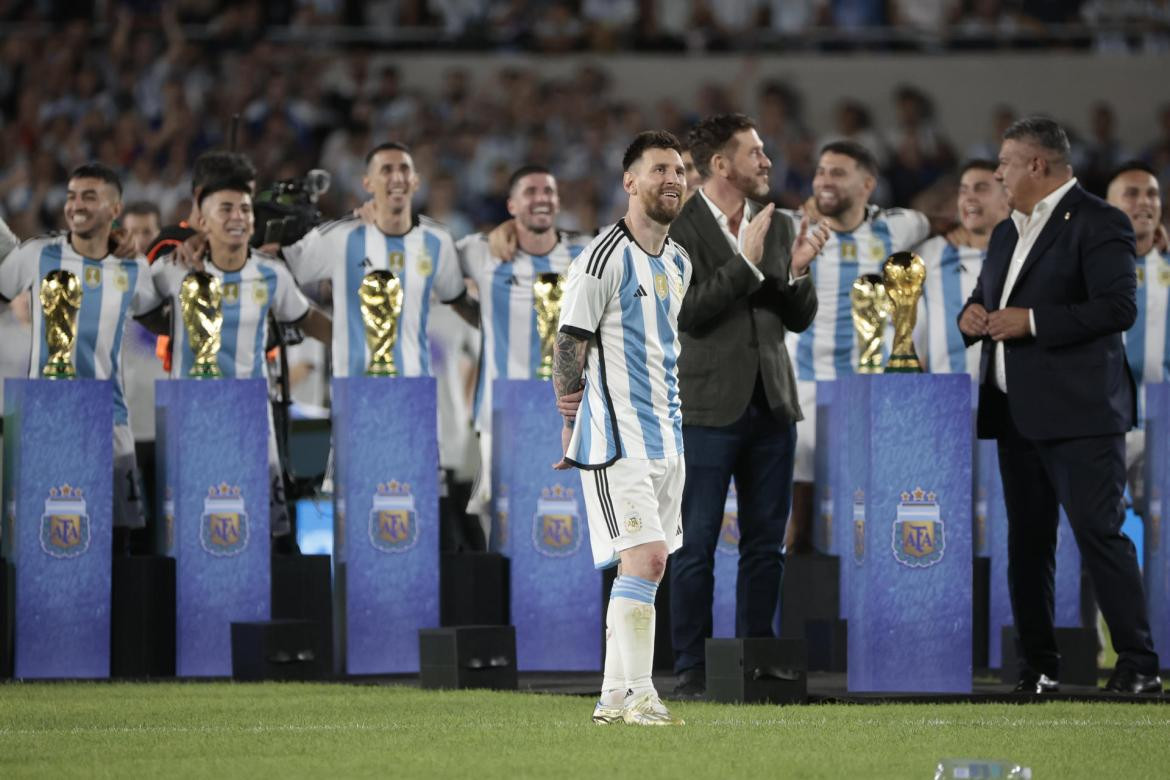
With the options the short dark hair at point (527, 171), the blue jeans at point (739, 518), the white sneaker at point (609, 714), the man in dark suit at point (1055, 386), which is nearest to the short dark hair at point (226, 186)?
the short dark hair at point (527, 171)

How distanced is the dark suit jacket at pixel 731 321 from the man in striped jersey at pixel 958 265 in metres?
2.76

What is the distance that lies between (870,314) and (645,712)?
243cm

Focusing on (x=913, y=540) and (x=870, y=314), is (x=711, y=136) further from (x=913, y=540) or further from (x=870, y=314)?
(x=913, y=540)

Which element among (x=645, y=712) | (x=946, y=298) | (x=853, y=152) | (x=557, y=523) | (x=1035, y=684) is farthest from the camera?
(x=946, y=298)

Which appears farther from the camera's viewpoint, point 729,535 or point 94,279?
point 94,279

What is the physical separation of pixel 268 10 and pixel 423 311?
7.87 meters

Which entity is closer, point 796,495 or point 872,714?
point 872,714

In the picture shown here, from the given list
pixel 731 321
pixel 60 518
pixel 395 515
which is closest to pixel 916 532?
pixel 731 321

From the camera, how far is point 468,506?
1012cm

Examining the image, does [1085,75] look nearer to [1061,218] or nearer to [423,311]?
[423,311]

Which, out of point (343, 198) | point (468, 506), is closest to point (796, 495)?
point (468, 506)

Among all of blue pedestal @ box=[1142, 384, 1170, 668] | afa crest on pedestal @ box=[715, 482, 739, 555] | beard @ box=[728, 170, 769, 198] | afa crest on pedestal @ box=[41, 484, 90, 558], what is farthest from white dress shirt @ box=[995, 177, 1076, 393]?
afa crest on pedestal @ box=[41, 484, 90, 558]

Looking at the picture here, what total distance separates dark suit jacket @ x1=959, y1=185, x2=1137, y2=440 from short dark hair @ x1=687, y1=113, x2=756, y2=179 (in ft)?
4.10

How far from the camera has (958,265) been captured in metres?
10.4
